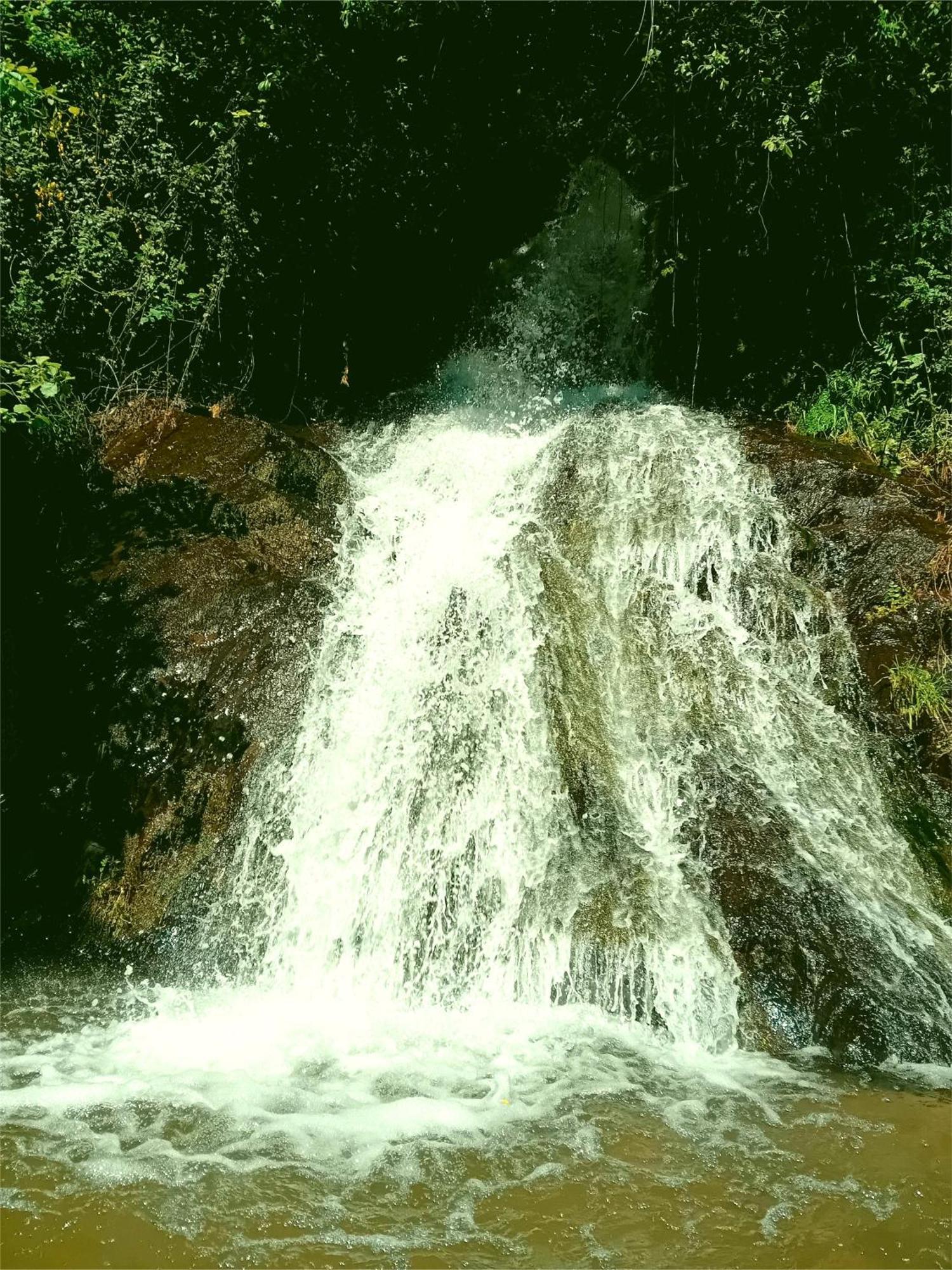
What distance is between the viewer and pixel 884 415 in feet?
27.7

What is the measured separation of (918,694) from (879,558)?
1309 millimetres

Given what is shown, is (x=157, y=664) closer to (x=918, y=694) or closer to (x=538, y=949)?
(x=538, y=949)

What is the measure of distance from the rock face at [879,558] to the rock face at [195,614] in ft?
13.4

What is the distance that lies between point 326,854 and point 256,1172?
2302 millimetres

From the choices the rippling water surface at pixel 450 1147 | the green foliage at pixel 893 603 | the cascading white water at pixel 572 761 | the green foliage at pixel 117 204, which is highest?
the green foliage at pixel 117 204

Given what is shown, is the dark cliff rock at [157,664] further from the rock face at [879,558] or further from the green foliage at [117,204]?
the rock face at [879,558]

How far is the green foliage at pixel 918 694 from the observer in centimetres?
578

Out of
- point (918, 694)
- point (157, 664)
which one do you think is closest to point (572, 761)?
point (918, 694)

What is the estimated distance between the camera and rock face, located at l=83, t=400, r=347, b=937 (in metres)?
5.46

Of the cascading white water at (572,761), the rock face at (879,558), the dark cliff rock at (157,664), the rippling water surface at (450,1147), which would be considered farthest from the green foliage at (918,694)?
the dark cliff rock at (157,664)

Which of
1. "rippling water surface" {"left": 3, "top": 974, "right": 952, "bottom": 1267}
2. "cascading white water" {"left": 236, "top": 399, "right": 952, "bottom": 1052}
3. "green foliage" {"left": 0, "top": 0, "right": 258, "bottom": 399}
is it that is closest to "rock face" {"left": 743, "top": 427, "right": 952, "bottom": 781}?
"cascading white water" {"left": 236, "top": 399, "right": 952, "bottom": 1052}

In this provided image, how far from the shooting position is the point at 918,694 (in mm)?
5836

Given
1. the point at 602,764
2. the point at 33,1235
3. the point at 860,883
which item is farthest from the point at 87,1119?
the point at 860,883

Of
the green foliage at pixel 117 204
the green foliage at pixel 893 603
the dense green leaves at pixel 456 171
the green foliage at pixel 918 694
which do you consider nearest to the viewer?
the green foliage at pixel 918 694
